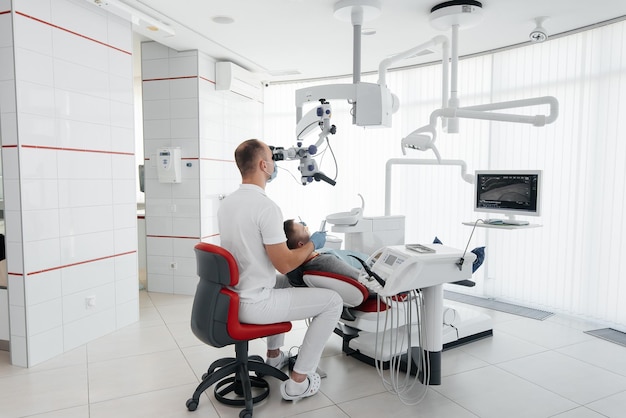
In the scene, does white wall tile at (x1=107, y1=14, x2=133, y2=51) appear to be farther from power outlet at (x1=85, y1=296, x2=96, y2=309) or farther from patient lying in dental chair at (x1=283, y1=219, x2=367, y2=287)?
patient lying in dental chair at (x1=283, y1=219, x2=367, y2=287)

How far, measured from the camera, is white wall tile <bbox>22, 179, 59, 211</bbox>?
277 cm

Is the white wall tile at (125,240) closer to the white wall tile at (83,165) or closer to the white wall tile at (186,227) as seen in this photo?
the white wall tile at (83,165)

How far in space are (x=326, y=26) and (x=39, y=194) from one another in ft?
8.20

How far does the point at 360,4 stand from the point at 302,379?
2508 mm

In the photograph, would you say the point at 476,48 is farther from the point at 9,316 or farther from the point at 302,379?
the point at 9,316

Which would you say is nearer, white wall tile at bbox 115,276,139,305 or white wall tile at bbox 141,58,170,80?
white wall tile at bbox 115,276,139,305

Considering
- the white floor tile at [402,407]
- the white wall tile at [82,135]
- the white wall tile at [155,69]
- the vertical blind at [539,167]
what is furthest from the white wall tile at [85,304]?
the white wall tile at [155,69]

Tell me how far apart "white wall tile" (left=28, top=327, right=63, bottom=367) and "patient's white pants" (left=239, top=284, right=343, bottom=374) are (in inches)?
62.7

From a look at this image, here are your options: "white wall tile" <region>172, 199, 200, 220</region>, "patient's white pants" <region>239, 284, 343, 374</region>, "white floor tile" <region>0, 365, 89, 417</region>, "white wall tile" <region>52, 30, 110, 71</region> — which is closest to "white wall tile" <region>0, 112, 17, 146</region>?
"white wall tile" <region>52, 30, 110, 71</region>

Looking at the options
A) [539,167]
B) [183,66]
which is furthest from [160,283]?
[539,167]

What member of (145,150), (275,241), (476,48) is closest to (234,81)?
(145,150)

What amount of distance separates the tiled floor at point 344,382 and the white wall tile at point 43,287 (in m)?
0.43

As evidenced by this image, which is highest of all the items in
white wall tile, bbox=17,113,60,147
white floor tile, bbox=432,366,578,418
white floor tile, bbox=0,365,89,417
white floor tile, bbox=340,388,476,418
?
white wall tile, bbox=17,113,60,147

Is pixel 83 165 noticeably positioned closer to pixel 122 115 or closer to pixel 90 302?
pixel 122 115
